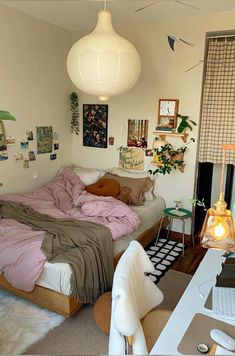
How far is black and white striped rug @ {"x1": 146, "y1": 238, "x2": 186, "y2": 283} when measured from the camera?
3.01 m

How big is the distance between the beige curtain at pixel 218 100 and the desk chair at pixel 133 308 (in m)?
2.05

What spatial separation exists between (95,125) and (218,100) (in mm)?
1612

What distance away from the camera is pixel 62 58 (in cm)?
392

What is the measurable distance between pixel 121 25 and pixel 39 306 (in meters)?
3.18

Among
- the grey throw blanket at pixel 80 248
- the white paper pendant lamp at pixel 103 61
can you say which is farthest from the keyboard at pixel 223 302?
the white paper pendant lamp at pixel 103 61

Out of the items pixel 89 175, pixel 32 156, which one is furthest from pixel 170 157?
pixel 32 156

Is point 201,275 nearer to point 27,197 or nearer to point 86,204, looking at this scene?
point 86,204

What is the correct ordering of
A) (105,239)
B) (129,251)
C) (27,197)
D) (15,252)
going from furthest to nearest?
(27,197) < (105,239) < (15,252) < (129,251)

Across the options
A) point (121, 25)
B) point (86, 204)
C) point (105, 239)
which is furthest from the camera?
point (121, 25)

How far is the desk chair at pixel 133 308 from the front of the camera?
131 centimetres

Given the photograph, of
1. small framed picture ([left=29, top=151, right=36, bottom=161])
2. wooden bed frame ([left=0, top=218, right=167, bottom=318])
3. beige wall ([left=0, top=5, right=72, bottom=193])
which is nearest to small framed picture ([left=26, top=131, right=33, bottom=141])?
beige wall ([left=0, top=5, right=72, bottom=193])

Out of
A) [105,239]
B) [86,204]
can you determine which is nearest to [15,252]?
[105,239]

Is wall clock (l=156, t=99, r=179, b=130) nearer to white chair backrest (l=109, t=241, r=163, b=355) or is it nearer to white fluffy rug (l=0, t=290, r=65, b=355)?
white chair backrest (l=109, t=241, r=163, b=355)

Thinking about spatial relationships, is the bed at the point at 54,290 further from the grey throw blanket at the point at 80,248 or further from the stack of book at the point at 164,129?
the stack of book at the point at 164,129
